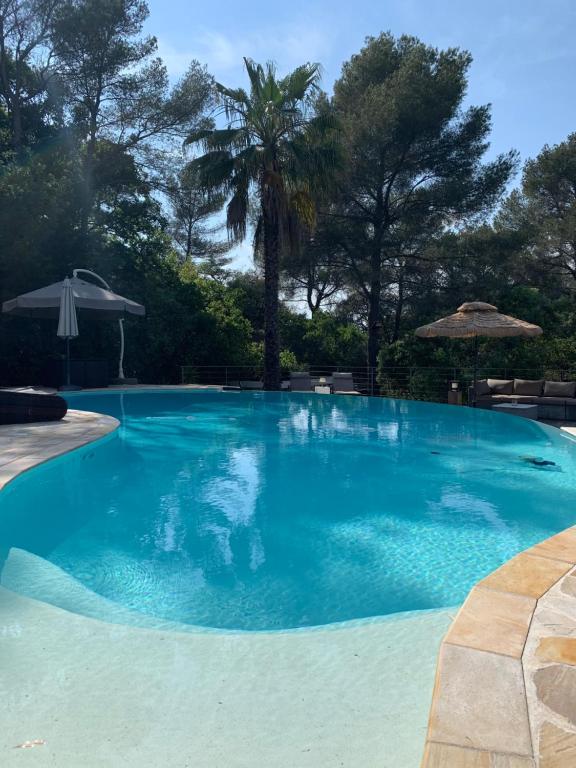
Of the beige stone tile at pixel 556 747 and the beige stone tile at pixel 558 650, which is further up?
the beige stone tile at pixel 558 650

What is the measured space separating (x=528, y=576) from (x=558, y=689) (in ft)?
3.65

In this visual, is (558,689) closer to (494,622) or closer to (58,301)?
(494,622)

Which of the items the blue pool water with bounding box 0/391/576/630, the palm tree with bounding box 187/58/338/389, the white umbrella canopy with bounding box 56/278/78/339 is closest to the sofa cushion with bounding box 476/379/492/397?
the blue pool water with bounding box 0/391/576/630

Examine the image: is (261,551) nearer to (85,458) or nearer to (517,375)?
(85,458)

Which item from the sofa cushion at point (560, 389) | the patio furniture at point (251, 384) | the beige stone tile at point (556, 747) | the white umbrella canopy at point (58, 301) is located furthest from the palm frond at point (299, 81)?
the beige stone tile at point (556, 747)

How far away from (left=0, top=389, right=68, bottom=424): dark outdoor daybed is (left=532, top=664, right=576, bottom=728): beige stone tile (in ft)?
28.5

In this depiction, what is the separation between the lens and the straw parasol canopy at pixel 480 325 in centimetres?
1170

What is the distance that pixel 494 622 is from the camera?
8.41 feet

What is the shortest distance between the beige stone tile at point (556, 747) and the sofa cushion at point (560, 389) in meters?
10.6

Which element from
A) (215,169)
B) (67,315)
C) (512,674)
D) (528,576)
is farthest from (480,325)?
(512,674)

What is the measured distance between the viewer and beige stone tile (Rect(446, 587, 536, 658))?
2.38 metres

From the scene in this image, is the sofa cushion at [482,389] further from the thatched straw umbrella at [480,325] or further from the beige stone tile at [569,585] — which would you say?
the beige stone tile at [569,585]

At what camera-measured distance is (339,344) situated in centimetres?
2322

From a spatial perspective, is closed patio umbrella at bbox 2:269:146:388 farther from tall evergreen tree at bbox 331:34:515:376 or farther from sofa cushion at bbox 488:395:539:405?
tall evergreen tree at bbox 331:34:515:376
